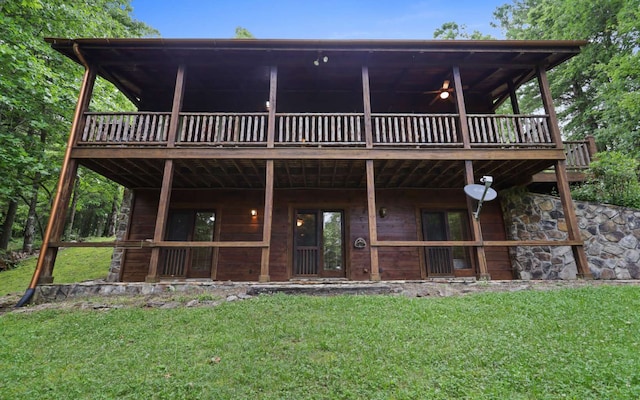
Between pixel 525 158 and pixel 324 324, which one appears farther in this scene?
pixel 525 158

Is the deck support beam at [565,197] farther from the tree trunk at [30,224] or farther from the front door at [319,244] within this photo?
the tree trunk at [30,224]

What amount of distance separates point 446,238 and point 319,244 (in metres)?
3.79

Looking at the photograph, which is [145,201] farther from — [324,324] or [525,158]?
[525,158]

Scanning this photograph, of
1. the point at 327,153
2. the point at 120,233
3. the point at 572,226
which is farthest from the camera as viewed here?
the point at 120,233

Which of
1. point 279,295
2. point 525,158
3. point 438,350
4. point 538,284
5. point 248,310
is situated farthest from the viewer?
point 525,158

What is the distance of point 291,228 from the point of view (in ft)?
27.5

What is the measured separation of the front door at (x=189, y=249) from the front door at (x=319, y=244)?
2512 millimetres

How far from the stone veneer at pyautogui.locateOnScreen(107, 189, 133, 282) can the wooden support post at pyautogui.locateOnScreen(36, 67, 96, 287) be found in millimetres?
2228

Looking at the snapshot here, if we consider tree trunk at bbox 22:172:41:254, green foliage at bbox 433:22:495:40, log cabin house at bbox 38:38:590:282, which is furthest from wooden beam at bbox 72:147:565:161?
green foliage at bbox 433:22:495:40

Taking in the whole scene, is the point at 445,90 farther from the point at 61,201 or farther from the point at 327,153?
the point at 61,201

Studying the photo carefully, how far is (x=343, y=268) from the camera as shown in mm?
8156

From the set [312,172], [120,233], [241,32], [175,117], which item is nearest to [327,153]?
[312,172]

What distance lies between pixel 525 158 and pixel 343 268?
5199mm

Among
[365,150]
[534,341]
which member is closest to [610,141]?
[365,150]
